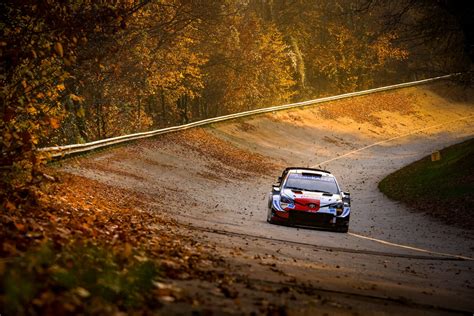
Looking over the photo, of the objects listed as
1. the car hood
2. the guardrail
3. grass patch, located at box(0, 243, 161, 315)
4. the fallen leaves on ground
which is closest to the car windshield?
the car hood

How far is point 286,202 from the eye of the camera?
18875 millimetres

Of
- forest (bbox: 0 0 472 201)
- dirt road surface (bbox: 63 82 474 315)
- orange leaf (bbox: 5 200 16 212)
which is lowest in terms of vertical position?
dirt road surface (bbox: 63 82 474 315)

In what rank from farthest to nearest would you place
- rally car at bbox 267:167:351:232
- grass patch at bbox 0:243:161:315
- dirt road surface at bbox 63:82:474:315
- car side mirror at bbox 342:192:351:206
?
car side mirror at bbox 342:192:351:206 → rally car at bbox 267:167:351:232 → dirt road surface at bbox 63:82:474:315 → grass patch at bbox 0:243:161:315

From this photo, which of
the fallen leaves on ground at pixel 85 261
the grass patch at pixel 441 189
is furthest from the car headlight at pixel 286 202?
the fallen leaves on ground at pixel 85 261

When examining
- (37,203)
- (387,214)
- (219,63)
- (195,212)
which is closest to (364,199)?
(387,214)

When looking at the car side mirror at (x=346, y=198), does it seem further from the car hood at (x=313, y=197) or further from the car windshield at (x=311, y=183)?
the car windshield at (x=311, y=183)

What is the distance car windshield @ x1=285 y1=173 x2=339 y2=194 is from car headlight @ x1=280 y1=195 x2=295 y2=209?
0.77m

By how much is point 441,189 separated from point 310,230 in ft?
31.8

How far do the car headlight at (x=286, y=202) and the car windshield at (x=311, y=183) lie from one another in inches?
30.3

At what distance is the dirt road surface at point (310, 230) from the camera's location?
28.2 feet

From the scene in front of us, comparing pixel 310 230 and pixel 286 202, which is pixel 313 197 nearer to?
pixel 286 202

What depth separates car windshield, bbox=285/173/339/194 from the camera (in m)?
19.7

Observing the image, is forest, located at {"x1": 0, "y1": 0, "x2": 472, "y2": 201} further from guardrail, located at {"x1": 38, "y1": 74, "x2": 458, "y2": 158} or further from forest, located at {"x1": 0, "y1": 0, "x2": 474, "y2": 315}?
guardrail, located at {"x1": 38, "y1": 74, "x2": 458, "y2": 158}

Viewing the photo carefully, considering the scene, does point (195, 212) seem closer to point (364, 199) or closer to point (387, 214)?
point (387, 214)
